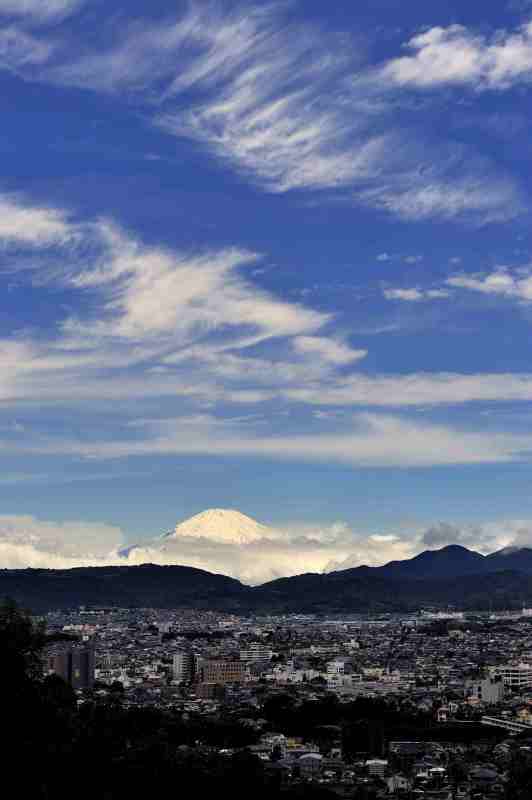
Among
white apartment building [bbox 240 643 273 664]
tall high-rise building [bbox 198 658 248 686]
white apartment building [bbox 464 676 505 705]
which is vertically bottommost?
white apartment building [bbox 464 676 505 705]

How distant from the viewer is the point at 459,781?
43156 millimetres

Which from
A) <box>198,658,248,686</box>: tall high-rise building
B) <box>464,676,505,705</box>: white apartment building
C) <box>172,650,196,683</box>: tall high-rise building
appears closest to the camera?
<box>464,676,505,705</box>: white apartment building

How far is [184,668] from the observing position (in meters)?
99.9

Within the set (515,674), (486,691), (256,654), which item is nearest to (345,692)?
(486,691)

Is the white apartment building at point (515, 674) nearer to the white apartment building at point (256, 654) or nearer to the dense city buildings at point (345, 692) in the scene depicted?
the dense city buildings at point (345, 692)

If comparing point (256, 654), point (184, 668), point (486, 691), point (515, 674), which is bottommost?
point (486, 691)

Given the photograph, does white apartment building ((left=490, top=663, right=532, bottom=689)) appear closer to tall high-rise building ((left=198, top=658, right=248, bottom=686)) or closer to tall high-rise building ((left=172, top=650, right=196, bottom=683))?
tall high-rise building ((left=198, top=658, right=248, bottom=686))

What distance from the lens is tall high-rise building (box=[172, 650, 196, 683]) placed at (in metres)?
96.0

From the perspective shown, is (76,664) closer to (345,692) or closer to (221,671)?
(221,671)

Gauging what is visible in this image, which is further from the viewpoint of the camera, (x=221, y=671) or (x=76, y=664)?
(x=221, y=671)

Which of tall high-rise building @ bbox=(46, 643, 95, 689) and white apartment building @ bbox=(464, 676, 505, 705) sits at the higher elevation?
tall high-rise building @ bbox=(46, 643, 95, 689)

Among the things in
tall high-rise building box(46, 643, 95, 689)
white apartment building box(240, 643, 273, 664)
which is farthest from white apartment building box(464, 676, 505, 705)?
white apartment building box(240, 643, 273, 664)

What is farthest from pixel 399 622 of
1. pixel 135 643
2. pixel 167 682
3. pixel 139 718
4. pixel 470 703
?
pixel 139 718

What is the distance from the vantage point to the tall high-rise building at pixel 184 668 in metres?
96.0
